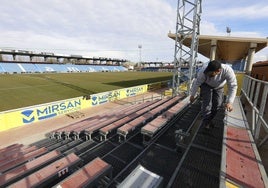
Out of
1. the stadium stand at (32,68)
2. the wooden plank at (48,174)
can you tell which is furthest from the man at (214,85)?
the stadium stand at (32,68)

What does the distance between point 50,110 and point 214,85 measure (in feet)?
37.1

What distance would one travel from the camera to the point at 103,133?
4840 mm

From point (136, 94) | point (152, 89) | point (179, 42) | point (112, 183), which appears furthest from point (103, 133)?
point (152, 89)

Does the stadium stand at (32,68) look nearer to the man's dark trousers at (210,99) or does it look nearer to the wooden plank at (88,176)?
the wooden plank at (88,176)

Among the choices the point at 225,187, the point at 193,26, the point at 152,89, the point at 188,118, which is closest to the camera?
the point at 225,187

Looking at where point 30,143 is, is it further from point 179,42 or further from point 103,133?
point 179,42

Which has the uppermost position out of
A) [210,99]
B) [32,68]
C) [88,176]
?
[210,99]

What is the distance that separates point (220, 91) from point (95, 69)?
68.1m

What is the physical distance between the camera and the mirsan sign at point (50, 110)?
34.3 ft

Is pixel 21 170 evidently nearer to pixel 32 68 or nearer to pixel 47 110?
pixel 47 110

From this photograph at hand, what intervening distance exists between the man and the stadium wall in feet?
35.3

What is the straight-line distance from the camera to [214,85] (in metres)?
3.62

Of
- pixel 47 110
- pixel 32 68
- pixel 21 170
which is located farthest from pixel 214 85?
pixel 32 68

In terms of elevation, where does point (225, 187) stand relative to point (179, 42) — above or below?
below
